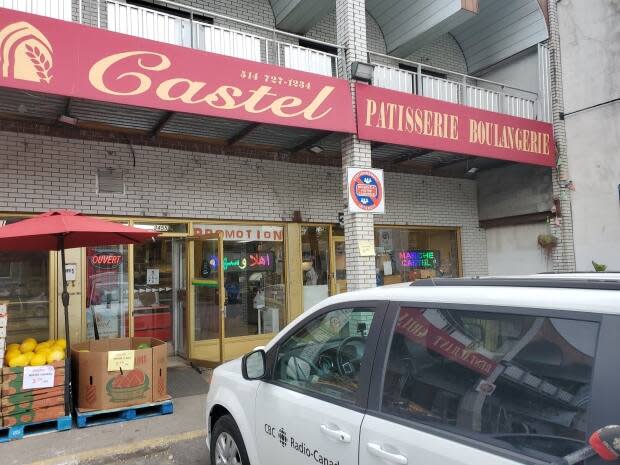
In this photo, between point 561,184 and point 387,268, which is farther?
point 387,268

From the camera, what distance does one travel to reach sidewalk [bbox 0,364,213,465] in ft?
14.3

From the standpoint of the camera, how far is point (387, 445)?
6.66 feet

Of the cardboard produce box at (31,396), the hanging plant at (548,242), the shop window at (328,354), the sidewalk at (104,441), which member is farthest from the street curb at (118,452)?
the hanging plant at (548,242)

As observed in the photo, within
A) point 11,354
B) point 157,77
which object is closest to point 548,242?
point 157,77

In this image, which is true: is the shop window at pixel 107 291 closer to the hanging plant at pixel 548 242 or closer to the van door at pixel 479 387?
the van door at pixel 479 387

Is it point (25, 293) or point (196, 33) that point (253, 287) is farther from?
point (196, 33)

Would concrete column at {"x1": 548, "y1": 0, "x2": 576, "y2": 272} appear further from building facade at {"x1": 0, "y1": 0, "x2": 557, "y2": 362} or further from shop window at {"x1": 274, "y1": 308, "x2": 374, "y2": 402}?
shop window at {"x1": 274, "y1": 308, "x2": 374, "y2": 402}

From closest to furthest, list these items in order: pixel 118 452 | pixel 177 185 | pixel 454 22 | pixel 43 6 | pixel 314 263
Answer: pixel 118 452 → pixel 43 6 → pixel 177 185 → pixel 314 263 → pixel 454 22

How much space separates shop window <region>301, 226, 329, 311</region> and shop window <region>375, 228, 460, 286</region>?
1.31 m

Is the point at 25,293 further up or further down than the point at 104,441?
further up

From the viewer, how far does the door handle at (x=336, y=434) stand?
2.22 m

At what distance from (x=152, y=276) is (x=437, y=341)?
698cm

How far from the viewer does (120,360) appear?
5.24 m

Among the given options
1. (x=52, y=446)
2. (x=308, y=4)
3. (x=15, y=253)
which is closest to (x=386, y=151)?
(x=308, y=4)
